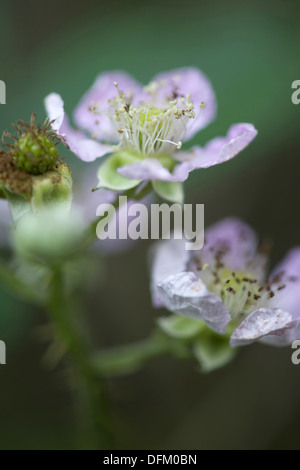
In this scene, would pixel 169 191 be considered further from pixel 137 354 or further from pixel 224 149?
pixel 137 354

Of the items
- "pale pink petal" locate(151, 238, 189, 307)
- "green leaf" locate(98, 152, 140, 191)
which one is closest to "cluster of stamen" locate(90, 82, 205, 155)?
"green leaf" locate(98, 152, 140, 191)

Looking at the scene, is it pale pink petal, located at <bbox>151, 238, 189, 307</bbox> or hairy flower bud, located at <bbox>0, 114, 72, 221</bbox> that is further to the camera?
pale pink petal, located at <bbox>151, 238, 189, 307</bbox>

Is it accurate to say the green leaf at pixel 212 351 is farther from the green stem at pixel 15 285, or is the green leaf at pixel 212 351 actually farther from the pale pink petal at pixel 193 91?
the pale pink petal at pixel 193 91

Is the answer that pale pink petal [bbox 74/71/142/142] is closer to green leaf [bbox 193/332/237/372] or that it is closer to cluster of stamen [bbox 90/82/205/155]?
cluster of stamen [bbox 90/82/205/155]

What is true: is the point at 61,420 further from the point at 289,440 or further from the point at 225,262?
the point at 225,262

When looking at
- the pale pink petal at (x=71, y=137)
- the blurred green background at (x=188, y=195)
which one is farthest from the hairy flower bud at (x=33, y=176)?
the blurred green background at (x=188, y=195)
